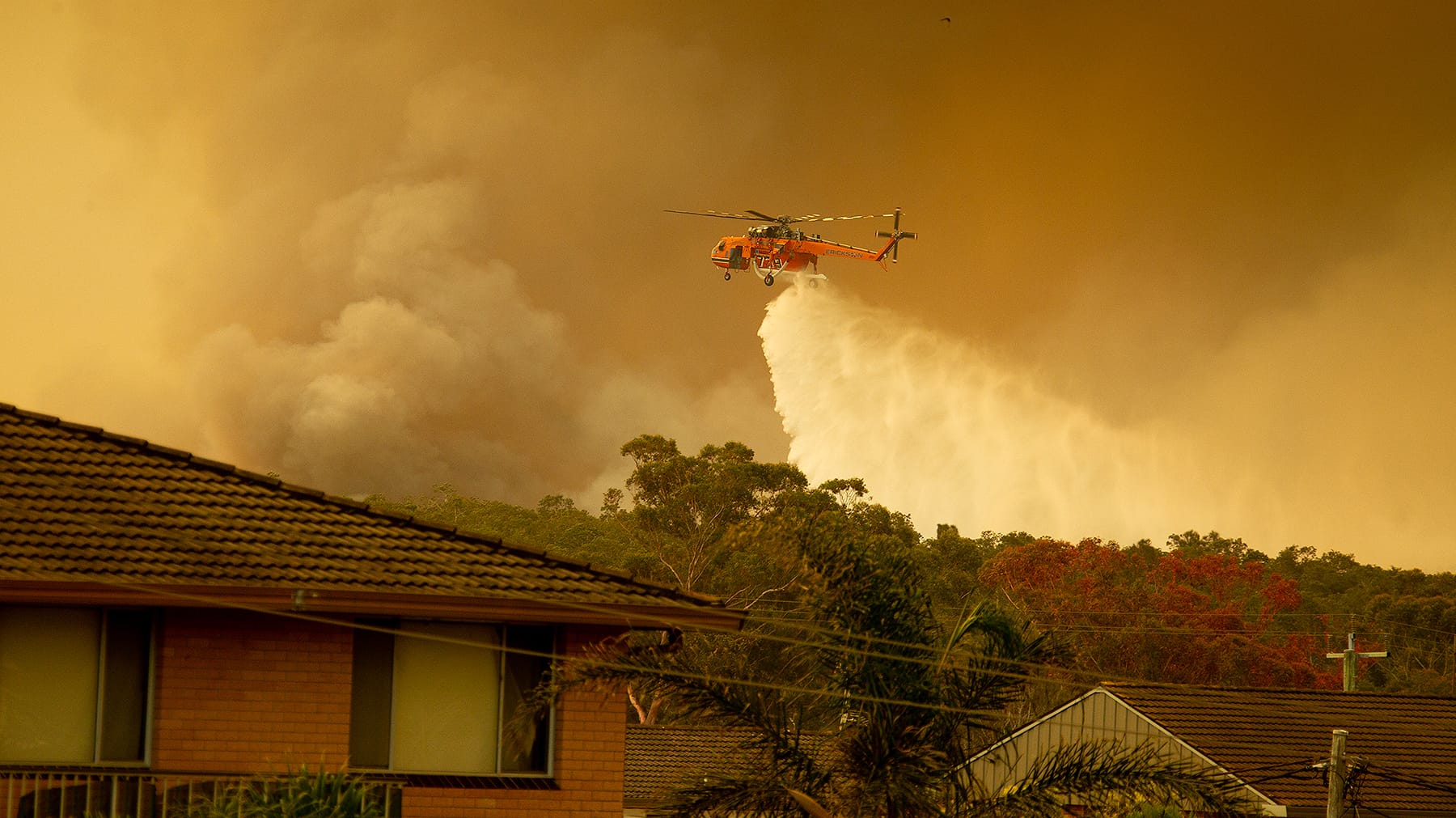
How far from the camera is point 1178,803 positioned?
17.3 m

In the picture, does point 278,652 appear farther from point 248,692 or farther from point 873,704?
point 873,704

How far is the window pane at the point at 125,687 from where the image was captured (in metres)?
17.0

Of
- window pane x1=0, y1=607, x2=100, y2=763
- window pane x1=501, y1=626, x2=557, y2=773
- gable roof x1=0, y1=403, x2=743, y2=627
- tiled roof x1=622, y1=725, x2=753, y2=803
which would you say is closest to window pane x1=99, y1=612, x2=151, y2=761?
window pane x1=0, y1=607, x2=100, y2=763

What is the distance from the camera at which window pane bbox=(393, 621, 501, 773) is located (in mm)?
17641

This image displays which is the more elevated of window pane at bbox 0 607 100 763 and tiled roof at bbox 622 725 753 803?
window pane at bbox 0 607 100 763

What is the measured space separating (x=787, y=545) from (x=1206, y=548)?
89.2 metres

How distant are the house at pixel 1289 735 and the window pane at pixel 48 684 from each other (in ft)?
55.9

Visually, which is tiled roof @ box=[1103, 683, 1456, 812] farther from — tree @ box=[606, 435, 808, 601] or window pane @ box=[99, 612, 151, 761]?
tree @ box=[606, 435, 808, 601]

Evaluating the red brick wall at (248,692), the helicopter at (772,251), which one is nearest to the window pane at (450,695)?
the red brick wall at (248,692)

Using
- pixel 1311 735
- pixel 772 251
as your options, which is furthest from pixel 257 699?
pixel 772 251

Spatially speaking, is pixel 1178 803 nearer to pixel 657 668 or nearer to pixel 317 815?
pixel 657 668

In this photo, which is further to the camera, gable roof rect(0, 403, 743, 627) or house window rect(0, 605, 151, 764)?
house window rect(0, 605, 151, 764)

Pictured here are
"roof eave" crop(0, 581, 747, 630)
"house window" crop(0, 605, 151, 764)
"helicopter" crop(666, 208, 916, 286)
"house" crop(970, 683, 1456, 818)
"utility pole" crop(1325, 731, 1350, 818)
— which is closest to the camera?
"roof eave" crop(0, 581, 747, 630)

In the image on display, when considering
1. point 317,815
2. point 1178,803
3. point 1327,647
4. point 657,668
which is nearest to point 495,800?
point 657,668
